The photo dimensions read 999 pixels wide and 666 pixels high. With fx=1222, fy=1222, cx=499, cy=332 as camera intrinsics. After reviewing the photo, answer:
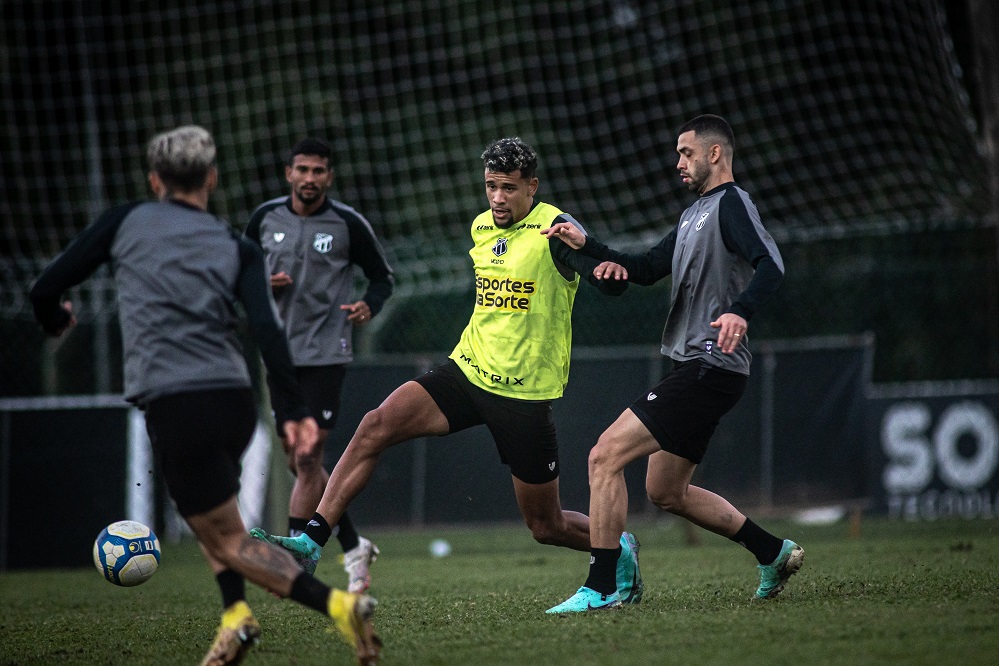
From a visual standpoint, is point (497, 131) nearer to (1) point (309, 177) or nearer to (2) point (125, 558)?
(1) point (309, 177)

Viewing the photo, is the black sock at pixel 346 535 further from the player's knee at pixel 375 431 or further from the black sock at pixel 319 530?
the player's knee at pixel 375 431

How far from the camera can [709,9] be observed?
14.7 metres

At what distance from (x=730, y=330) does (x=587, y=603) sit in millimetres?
1548

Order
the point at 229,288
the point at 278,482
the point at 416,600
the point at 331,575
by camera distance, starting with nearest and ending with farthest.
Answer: the point at 229,288, the point at 416,600, the point at 331,575, the point at 278,482

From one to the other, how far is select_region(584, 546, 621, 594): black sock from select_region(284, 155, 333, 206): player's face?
3113 mm

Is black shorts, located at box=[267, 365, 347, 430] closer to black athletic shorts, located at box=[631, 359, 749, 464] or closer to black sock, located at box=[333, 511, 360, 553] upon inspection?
black sock, located at box=[333, 511, 360, 553]

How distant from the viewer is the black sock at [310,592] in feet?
15.0

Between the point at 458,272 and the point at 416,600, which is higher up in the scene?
the point at 458,272

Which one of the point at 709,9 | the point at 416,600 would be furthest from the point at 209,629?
the point at 709,9

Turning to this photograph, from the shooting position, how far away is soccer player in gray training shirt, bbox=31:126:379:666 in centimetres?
455

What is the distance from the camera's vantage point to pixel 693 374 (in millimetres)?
6039

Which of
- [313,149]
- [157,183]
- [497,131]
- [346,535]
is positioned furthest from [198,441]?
[497,131]

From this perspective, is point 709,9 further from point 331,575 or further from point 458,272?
point 331,575

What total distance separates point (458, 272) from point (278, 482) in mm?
4877
